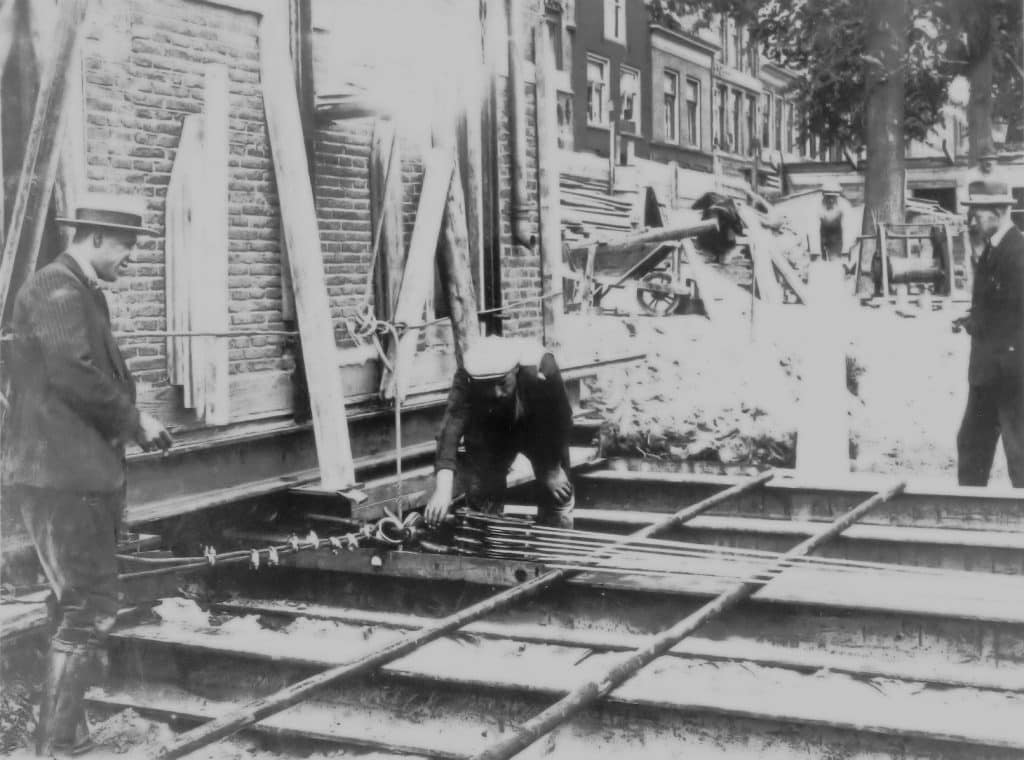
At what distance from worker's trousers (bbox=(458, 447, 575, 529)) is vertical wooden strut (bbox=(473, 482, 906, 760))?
137 cm

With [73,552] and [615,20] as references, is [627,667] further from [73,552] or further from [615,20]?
[615,20]

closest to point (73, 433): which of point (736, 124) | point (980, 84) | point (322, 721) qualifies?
point (322, 721)

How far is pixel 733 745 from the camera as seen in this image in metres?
4.73

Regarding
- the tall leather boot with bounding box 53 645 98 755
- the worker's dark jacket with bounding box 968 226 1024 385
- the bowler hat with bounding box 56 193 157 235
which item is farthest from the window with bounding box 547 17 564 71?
the tall leather boot with bounding box 53 645 98 755

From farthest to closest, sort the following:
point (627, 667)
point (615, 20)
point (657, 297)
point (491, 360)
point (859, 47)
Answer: point (859, 47) < point (657, 297) < point (615, 20) < point (491, 360) < point (627, 667)

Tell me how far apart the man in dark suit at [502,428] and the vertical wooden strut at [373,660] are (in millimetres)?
649

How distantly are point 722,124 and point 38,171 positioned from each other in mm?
23170

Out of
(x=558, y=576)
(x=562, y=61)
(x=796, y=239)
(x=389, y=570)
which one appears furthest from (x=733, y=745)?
(x=796, y=239)

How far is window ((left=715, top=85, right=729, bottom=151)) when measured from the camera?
25.4 meters

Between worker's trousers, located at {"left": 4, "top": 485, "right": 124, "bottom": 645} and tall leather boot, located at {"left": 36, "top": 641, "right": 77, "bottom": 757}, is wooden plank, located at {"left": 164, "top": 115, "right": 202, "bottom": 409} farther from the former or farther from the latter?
tall leather boot, located at {"left": 36, "top": 641, "right": 77, "bottom": 757}

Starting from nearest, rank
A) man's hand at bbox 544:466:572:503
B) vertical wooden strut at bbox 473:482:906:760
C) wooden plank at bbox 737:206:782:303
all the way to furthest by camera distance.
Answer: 1. vertical wooden strut at bbox 473:482:906:760
2. man's hand at bbox 544:466:572:503
3. wooden plank at bbox 737:206:782:303

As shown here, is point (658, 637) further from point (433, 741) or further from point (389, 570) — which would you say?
point (389, 570)

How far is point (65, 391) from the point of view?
4.70 metres

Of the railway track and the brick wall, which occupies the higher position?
the brick wall
